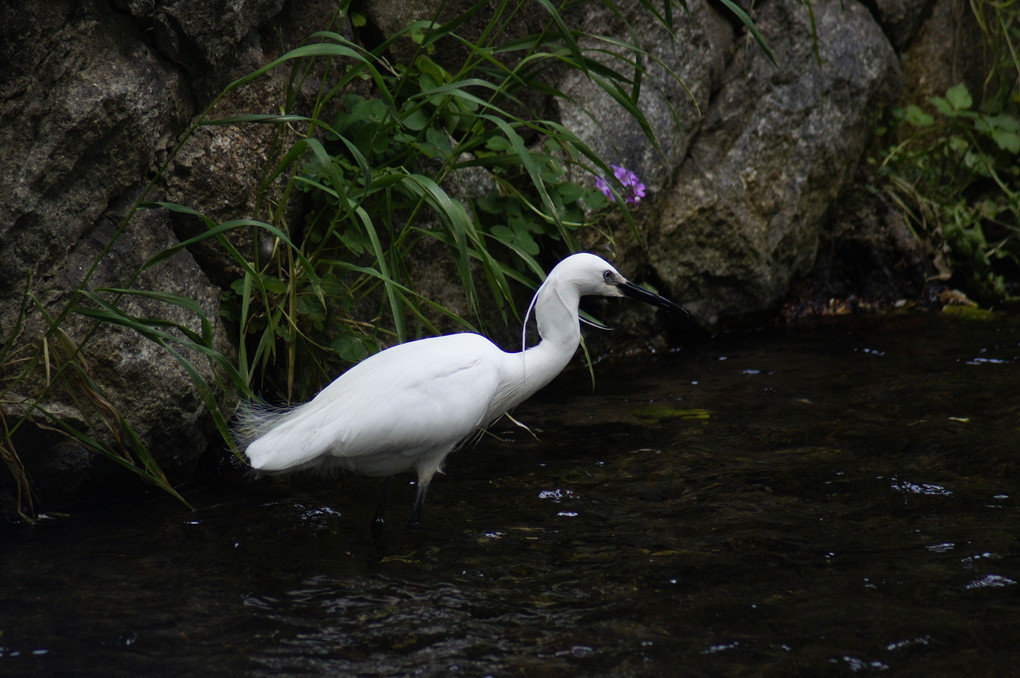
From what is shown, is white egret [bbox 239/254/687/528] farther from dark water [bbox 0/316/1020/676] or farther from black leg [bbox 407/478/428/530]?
dark water [bbox 0/316/1020/676]

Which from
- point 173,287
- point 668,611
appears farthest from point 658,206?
point 668,611

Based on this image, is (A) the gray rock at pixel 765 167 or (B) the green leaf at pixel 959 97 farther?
(B) the green leaf at pixel 959 97

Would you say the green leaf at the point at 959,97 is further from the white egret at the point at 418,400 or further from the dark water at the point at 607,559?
the white egret at the point at 418,400

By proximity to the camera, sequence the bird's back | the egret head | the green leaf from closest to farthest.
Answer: the bird's back → the egret head → the green leaf

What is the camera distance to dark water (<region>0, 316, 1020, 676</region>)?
241 centimetres

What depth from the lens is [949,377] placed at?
4504mm

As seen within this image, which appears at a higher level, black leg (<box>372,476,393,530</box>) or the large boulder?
the large boulder

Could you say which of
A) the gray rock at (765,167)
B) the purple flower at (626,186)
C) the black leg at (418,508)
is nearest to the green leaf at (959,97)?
the gray rock at (765,167)

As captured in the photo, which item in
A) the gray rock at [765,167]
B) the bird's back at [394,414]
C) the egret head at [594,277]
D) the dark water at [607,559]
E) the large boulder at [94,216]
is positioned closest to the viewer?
the dark water at [607,559]

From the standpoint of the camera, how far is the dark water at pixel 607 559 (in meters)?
2.41

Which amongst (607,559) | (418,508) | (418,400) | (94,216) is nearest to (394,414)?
(418,400)

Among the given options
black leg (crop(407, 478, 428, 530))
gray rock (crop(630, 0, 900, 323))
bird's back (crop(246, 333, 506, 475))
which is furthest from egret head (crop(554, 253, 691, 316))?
gray rock (crop(630, 0, 900, 323))

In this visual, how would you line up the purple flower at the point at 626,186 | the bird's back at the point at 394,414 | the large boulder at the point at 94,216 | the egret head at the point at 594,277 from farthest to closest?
the purple flower at the point at 626,186 < the egret head at the point at 594,277 < the large boulder at the point at 94,216 < the bird's back at the point at 394,414

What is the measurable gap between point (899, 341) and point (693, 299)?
3.70ft
